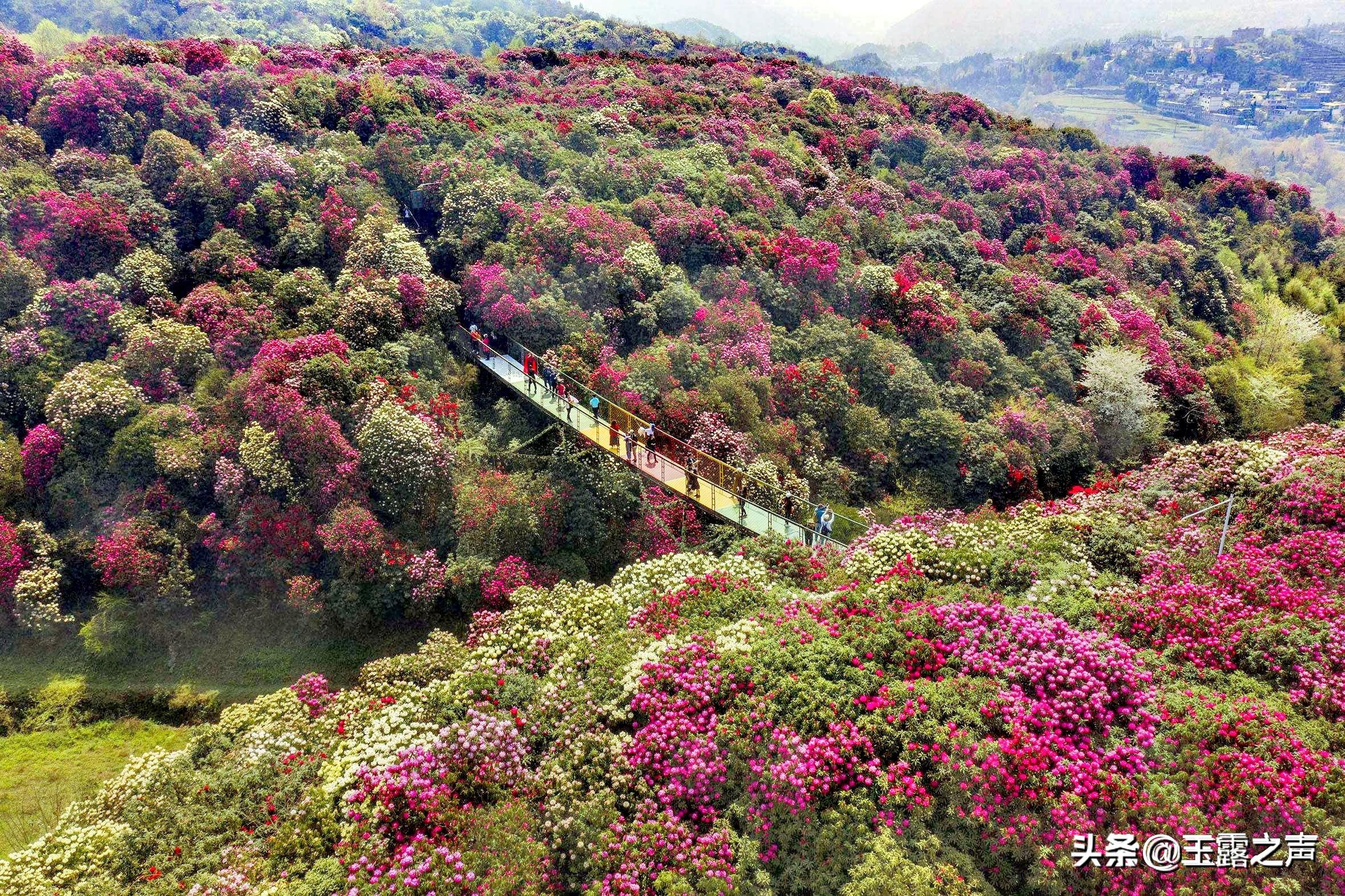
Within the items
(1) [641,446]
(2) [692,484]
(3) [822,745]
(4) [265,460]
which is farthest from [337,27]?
(3) [822,745]

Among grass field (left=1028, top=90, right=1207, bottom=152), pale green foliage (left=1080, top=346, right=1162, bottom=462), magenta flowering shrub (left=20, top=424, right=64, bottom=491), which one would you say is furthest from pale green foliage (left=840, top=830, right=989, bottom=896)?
grass field (left=1028, top=90, right=1207, bottom=152)

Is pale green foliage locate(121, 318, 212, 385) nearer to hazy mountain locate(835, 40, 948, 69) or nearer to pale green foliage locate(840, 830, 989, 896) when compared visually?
pale green foliage locate(840, 830, 989, 896)

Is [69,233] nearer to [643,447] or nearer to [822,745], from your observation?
[643,447]

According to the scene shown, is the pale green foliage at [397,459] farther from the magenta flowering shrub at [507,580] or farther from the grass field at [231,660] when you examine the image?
the grass field at [231,660]

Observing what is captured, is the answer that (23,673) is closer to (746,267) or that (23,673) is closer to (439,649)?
(439,649)

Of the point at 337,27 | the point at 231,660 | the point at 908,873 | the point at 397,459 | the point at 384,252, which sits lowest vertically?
the point at 231,660

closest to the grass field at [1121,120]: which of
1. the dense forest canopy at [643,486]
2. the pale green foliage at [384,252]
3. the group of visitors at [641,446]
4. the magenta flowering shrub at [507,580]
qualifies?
the dense forest canopy at [643,486]
